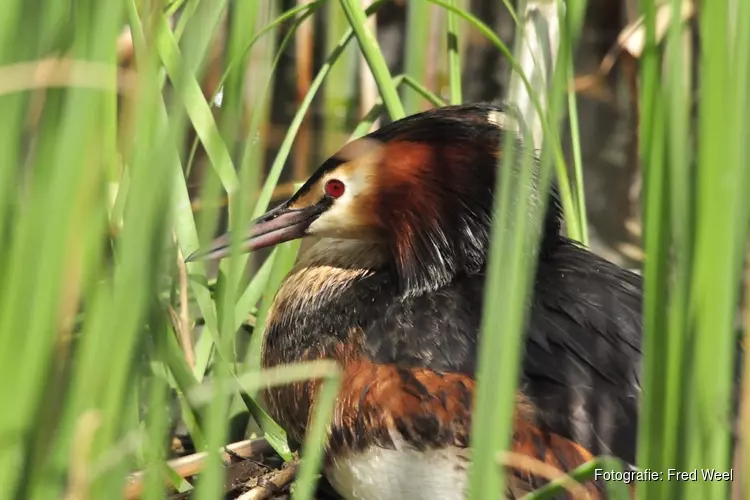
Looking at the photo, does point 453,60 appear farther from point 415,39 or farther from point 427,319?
point 427,319

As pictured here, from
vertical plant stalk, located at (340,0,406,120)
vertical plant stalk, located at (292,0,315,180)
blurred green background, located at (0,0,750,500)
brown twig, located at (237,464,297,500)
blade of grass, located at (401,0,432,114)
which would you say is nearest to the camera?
blurred green background, located at (0,0,750,500)

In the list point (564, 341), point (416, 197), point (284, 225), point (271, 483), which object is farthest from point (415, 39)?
point (271, 483)

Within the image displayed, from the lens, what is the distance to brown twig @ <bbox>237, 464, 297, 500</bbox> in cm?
221

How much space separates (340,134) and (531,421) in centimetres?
291

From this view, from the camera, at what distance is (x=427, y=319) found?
7.27ft

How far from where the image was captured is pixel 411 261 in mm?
2365

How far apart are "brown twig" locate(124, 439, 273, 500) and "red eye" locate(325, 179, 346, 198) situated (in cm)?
60

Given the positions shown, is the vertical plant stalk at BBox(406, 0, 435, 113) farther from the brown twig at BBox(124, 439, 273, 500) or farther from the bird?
the brown twig at BBox(124, 439, 273, 500)

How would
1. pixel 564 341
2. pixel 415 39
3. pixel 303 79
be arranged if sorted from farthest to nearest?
pixel 303 79 < pixel 415 39 < pixel 564 341

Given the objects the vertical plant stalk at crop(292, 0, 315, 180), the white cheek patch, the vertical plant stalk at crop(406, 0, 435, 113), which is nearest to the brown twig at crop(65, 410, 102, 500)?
the white cheek patch

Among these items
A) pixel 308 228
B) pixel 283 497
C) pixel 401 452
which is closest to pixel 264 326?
pixel 308 228

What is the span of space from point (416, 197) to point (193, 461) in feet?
2.46

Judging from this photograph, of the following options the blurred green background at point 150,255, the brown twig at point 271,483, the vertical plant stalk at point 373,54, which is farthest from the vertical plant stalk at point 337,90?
the blurred green background at point 150,255

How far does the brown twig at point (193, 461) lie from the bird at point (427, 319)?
0.30 feet
